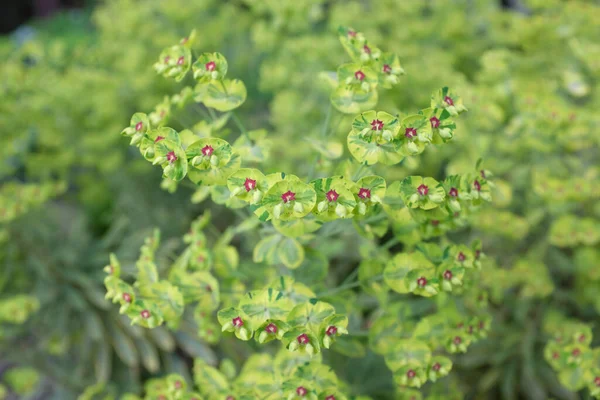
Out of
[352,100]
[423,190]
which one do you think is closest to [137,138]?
[352,100]

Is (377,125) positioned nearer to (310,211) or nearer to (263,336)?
(310,211)

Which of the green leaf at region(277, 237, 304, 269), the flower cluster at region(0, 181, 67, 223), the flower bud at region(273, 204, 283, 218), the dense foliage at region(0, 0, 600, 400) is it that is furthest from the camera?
the flower cluster at region(0, 181, 67, 223)

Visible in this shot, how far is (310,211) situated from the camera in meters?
0.92

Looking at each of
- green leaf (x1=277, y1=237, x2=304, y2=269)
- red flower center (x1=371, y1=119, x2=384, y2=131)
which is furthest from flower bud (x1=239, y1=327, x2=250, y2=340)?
red flower center (x1=371, y1=119, x2=384, y2=131)

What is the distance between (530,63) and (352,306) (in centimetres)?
156

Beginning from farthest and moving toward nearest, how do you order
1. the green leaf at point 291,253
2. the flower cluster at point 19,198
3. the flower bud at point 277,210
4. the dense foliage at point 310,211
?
the flower cluster at point 19,198 < the green leaf at point 291,253 < the dense foliage at point 310,211 < the flower bud at point 277,210

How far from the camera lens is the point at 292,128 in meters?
2.40

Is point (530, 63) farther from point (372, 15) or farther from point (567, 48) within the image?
point (372, 15)

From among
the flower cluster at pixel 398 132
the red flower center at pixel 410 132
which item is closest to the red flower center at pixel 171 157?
the flower cluster at pixel 398 132

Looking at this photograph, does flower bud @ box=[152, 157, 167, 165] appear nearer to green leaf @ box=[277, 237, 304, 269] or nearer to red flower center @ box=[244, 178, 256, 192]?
red flower center @ box=[244, 178, 256, 192]

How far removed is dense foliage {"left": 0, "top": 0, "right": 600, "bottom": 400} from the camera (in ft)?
3.44

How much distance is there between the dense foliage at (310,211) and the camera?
3.44 feet

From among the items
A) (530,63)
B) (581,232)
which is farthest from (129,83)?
(581,232)

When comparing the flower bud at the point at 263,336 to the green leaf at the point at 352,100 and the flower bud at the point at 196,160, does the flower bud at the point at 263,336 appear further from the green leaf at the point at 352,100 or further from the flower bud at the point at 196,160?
the green leaf at the point at 352,100
